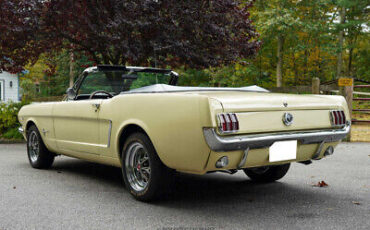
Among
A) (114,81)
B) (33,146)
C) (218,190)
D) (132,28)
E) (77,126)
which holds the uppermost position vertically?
(132,28)

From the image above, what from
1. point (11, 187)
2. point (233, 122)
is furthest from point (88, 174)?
point (233, 122)

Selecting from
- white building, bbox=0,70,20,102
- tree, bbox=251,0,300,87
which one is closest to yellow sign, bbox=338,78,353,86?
tree, bbox=251,0,300,87

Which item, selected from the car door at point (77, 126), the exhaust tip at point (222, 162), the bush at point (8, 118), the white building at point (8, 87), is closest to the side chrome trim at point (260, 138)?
the exhaust tip at point (222, 162)

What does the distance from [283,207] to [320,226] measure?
64cm

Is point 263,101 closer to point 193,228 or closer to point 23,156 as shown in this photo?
point 193,228

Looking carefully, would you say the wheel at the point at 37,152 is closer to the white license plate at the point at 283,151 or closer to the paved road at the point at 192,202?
the paved road at the point at 192,202

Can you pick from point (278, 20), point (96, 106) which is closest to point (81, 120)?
point (96, 106)

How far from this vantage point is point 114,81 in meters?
5.54

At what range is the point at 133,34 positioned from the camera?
1014cm

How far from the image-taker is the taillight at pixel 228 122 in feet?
11.2

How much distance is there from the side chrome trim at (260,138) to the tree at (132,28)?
5779mm

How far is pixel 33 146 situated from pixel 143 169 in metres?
2.92

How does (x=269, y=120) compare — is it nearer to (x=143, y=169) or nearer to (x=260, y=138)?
(x=260, y=138)

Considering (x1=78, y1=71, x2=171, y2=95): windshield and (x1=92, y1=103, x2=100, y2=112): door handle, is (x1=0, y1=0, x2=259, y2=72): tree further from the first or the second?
(x1=92, y1=103, x2=100, y2=112): door handle
